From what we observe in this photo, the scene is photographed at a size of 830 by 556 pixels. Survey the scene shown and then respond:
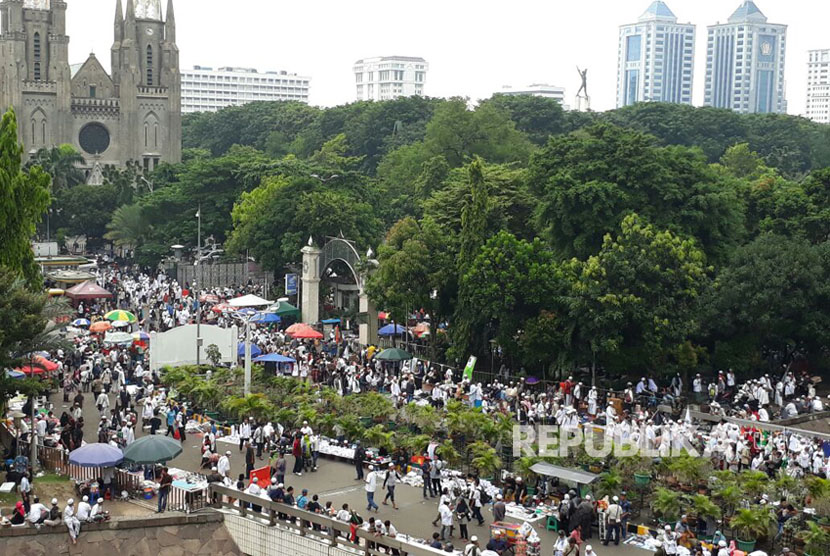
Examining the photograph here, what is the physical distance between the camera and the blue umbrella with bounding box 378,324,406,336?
45250mm

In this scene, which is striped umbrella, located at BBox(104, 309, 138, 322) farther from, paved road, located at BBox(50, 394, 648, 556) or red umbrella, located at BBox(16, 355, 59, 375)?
paved road, located at BBox(50, 394, 648, 556)

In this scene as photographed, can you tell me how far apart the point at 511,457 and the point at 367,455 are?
3.76m

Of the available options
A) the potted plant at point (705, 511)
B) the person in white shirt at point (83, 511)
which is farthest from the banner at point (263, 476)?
the potted plant at point (705, 511)

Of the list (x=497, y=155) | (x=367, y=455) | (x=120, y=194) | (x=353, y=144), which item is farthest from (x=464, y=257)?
(x=353, y=144)

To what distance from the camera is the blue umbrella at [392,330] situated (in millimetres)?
45250

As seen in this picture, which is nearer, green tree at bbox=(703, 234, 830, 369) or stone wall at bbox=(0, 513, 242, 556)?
stone wall at bbox=(0, 513, 242, 556)

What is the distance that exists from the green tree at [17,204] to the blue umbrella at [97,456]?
6.85m

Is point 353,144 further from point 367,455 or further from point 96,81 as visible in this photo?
point 367,455

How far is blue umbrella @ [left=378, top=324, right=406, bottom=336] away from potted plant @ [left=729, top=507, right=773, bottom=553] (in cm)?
2359

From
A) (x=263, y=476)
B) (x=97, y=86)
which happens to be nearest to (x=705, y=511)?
(x=263, y=476)

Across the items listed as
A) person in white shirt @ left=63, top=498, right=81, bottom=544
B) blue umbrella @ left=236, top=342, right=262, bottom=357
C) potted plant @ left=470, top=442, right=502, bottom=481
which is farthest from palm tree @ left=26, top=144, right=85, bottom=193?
person in white shirt @ left=63, top=498, right=81, bottom=544

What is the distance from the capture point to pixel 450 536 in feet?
77.2

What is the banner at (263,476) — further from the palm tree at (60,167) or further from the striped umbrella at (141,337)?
the palm tree at (60,167)

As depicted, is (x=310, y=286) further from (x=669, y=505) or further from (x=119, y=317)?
(x=669, y=505)
